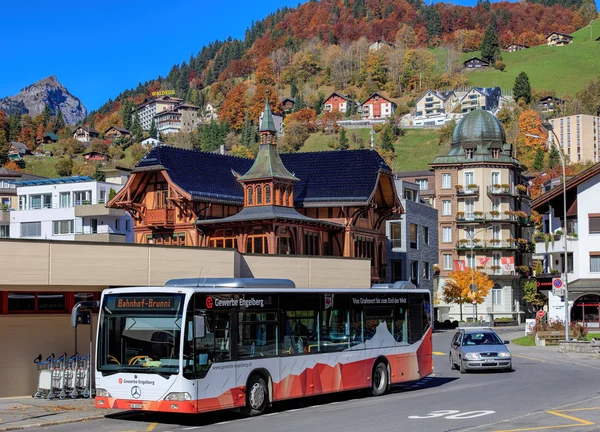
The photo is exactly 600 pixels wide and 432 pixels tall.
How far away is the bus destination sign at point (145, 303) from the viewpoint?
781 inches

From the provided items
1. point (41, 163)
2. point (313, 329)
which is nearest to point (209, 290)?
point (313, 329)

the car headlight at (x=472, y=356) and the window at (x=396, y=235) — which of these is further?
the window at (x=396, y=235)

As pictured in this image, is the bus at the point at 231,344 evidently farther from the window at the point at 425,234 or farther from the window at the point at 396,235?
the window at the point at 425,234

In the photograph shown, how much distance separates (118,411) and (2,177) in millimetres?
98058

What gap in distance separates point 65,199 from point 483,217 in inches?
1814

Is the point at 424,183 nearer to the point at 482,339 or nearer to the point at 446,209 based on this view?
the point at 446,209

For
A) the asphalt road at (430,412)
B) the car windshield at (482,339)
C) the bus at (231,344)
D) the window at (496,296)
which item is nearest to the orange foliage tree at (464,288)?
the window at (496,296)

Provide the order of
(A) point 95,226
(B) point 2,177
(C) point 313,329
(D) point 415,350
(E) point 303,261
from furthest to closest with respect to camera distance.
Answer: (B) point 2,177 → (A) point 95,226 → (E) point 303,261 → (D) point 415,350 → (C) point 313,329

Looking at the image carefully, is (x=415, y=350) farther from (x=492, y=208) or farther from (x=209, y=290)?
(x=492, y=208)

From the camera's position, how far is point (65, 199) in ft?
288

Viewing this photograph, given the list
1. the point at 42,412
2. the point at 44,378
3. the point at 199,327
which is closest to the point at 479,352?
the point at 44,378

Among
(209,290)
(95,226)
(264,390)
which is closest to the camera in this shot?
(209,290)

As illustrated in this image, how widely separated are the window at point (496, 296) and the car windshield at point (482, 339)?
234ft

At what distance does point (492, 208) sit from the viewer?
105 meters
